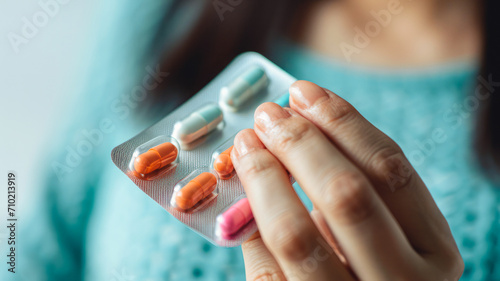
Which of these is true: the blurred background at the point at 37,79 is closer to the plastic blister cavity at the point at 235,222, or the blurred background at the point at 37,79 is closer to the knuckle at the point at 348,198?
the plastic blister cavity at the point at 235,222

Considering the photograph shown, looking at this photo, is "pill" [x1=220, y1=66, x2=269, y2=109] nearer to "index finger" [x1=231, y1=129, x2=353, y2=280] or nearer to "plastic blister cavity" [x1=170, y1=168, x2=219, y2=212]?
"plastic blister cavity" [x1=170, y1=168, x2=219, y2=212]

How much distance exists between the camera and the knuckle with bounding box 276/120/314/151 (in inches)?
28.1

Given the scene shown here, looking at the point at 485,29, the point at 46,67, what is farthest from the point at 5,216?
the point at 485,29

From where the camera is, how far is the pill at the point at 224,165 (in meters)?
0.86

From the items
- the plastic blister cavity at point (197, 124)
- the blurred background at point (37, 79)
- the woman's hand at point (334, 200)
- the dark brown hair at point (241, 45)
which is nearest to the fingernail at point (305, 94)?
the woman's hand at point (334, 200)

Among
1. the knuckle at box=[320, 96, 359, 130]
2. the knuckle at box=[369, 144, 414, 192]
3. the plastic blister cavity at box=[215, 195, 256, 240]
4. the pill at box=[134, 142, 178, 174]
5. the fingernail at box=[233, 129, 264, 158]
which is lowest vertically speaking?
the knuckle at box=[369, 144, 414, 192]

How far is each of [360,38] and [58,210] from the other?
39.3 inches

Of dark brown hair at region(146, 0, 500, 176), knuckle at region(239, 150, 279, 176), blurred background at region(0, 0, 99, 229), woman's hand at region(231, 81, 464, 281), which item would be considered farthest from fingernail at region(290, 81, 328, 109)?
blurred background at region(0, 0, 99, 229)

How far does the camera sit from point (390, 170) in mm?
721

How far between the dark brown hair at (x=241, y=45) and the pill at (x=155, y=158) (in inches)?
15.9

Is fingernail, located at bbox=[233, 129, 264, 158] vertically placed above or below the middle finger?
above

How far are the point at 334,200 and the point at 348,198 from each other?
0.8 inches

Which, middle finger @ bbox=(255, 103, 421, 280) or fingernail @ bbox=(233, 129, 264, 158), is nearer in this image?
middle finger @ bbox=(255, 103, 421, 280)

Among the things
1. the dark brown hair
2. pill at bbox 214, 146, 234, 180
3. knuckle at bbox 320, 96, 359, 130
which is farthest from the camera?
the dark brown hair
